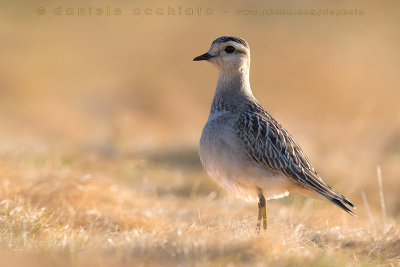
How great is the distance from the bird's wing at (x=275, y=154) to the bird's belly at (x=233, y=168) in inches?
3.3

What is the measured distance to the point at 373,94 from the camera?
33062 millimetres

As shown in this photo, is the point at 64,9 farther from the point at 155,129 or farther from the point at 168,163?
the point at 168,163

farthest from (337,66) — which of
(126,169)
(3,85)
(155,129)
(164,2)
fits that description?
(126,169)

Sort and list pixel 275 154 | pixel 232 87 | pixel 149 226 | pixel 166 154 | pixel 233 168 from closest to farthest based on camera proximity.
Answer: pixel 233 168 → pixel 275 154 → pixel 149 226 → pixel 232 87 → pixel 166 154


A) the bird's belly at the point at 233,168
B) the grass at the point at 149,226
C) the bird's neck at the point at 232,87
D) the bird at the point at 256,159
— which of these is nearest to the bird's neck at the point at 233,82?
the bird's neck at the point at 232,87

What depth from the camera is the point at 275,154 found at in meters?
6.19

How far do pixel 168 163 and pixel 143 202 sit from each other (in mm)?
4661

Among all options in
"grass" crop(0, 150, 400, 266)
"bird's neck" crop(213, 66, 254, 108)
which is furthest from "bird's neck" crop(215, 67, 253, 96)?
"grass" crop(0, 150, 400, 266)

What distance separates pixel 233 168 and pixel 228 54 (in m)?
1.47

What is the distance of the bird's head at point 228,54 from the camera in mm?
6879

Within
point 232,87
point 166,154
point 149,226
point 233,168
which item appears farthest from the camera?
point 166,154

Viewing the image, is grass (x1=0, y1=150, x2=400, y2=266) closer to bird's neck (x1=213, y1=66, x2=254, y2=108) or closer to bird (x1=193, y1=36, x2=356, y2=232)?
bird (x1=193, y1=36, x2=356, y2=232)

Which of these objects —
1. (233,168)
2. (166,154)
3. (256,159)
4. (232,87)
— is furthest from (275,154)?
(166,154)

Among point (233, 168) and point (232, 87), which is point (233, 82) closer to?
point (232, 87)
